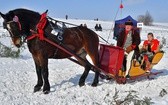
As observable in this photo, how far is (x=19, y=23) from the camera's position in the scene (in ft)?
25.1

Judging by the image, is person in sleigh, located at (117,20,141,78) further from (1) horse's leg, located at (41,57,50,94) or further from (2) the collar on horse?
(2) the collar on horse

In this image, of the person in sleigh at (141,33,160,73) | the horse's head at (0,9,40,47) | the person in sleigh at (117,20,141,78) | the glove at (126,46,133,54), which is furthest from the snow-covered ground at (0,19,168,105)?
the horse's head at (0,9,40,47)

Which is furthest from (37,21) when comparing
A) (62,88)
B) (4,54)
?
(4,54)

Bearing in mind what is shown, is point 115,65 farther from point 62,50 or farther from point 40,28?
point 40,28

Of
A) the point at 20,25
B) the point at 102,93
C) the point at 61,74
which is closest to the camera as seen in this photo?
the point at 20,25

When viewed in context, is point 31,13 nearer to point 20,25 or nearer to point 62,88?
point 20,25

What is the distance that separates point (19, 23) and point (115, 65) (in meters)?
2.94

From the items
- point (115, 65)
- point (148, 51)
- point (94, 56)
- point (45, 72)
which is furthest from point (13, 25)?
point (148, 51)

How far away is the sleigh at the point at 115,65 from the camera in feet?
30.0

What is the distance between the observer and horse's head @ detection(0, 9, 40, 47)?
750 centimetres

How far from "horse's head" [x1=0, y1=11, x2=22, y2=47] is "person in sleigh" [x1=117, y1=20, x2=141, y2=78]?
308 centimetres

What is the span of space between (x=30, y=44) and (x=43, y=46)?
0.31 m

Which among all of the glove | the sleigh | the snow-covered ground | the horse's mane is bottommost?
the snow-covered ground

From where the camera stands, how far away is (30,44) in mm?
7906
